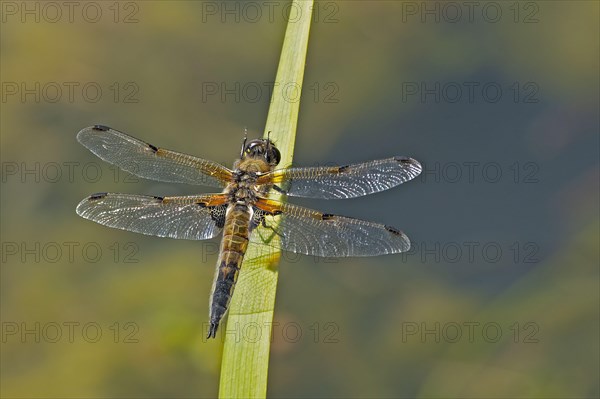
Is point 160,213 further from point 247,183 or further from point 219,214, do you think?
point 247,183

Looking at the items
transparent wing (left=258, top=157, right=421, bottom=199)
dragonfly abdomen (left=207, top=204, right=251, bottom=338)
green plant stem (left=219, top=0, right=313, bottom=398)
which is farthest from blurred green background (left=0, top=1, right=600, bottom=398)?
green plant stem (left=219, top=0, right=313, bottom=398)

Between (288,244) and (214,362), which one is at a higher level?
(288,244)

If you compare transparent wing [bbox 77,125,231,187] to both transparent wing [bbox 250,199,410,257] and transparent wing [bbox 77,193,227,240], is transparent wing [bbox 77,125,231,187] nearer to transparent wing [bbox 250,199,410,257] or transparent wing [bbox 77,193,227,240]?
transparent wing [bbox 77,193,227,240]

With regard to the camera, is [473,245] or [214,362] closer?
[214,362]

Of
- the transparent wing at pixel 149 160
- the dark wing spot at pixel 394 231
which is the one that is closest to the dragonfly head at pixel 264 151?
the transparent wing at pixel 149 160

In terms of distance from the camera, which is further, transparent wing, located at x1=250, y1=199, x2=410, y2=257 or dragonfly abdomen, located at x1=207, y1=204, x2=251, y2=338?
transparent wing, located at x1=250, y1=199, x2=410, y2=257

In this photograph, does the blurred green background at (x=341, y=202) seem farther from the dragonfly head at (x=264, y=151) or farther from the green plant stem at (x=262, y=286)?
the green plant stem at (x=262, y=286)

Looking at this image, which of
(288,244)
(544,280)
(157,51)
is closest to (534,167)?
(544,280)

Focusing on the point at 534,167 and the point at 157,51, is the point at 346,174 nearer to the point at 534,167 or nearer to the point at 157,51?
the point at 534,167
